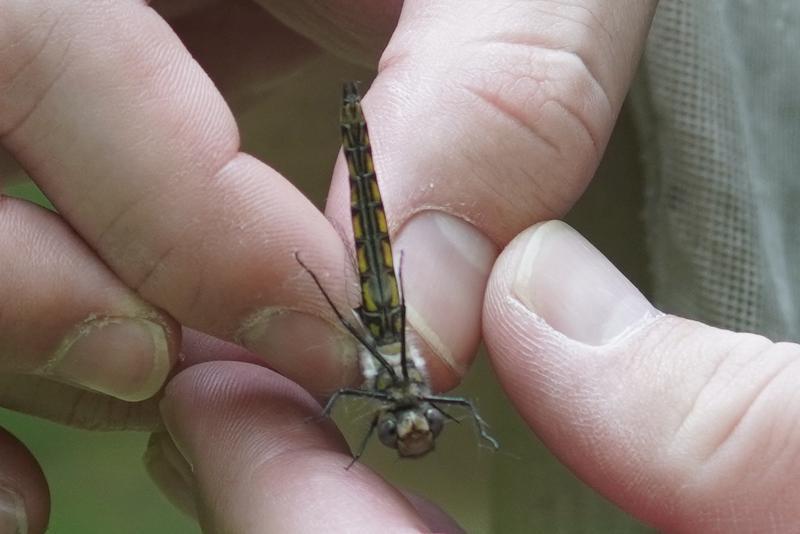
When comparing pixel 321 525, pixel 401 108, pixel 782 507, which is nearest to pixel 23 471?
pixel 321 525

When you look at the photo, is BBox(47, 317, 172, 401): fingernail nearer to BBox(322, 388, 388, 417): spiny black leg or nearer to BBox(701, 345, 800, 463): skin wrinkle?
BBox(322, 388, 388, 417): spiny black leg

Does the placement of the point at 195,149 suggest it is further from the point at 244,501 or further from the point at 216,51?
the point at 216,51

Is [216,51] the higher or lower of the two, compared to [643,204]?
higher

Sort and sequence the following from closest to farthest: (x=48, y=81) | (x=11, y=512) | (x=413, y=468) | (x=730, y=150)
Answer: (x=48, y=81) < (x=11, y=512) < (x=730, y=150) < (x=413, y=468)

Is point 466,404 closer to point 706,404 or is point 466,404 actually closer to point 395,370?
point 395,370

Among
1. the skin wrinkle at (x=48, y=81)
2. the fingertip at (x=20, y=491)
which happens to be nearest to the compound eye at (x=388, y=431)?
the skin wrinkle at (x=48, y=81)

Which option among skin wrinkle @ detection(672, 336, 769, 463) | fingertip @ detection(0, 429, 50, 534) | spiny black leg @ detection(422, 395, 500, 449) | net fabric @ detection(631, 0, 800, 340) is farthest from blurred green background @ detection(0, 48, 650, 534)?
skin wrinkle @ detection(672, 336, 769, 463)

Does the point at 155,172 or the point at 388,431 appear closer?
the point at 155,172

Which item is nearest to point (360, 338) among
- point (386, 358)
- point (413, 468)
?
point (386, 358)
